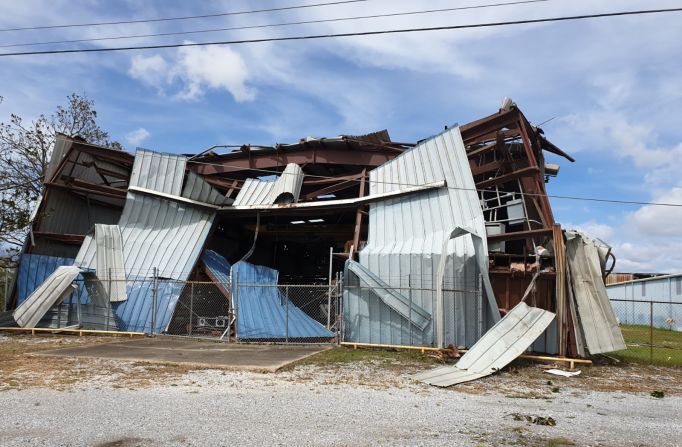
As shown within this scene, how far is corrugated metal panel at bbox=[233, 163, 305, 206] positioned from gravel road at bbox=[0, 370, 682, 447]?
426 inches

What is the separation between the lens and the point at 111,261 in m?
18.6

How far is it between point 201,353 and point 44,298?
759 centimetres

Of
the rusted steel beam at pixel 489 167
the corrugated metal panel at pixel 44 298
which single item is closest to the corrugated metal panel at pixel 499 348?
the rusted steel beam at pixel 489 167

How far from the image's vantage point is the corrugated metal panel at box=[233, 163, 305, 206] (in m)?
19.8

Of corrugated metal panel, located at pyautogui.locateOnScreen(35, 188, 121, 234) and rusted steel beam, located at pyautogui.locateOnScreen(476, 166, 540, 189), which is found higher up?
rusted steel beam, located at pyautogui.locateOnScreen(476, 166, 540, 189)

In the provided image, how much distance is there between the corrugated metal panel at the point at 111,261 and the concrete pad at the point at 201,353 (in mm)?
2908

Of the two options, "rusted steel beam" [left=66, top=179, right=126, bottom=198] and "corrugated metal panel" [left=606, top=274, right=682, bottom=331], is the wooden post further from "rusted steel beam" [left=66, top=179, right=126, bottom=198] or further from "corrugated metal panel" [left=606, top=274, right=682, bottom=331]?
"corrugated metal panel" [left=606, top=274, right=682, bottom=331]

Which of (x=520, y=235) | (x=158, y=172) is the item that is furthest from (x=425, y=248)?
(x=158, y=172)

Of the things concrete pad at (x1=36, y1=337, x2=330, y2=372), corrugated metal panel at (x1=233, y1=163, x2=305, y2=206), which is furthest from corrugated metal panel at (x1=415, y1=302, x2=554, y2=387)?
corrugated metal panel at (x1=233, y1=163, x2=305, y2=206)

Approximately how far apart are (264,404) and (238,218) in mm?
14617

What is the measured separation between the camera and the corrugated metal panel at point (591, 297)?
13.0 metres

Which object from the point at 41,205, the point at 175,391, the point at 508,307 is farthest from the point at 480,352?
the point at 41,205

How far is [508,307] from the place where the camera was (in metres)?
15.2

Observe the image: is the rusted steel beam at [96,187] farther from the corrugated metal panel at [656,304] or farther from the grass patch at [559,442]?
the corrugated metal panel at [656,304]
